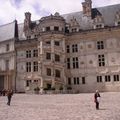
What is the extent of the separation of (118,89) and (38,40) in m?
15.0

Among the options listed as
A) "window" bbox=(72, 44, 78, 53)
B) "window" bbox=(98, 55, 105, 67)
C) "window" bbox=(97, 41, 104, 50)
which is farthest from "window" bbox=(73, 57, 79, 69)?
"window" bbox=(97, 41, 104, 50)

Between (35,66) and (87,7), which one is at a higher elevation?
(87,7)

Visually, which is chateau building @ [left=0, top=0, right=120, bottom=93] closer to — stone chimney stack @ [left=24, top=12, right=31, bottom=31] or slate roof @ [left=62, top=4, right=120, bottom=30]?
slate roof @ [left=62, top=4, right=120, bottom=30]

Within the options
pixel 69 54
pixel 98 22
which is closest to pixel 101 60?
pixel 69 54

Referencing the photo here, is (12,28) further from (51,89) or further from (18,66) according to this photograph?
(51,89)

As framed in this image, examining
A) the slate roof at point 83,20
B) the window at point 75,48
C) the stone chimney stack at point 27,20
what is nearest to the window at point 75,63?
the window at point 75,48

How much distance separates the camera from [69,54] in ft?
161

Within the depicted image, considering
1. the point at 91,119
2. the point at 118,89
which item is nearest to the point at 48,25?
the point at 118,89

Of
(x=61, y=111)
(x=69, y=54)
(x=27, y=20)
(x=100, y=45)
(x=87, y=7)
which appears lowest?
(x=61, y=111)

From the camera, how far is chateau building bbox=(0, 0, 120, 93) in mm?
46062

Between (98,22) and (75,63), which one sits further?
(98,22)

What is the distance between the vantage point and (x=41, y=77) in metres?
46.6

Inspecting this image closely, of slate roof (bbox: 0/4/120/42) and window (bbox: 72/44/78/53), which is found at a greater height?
slate roof (bbox: 0/4/120/42)

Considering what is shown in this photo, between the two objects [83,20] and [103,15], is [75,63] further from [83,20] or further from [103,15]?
[103,15]
